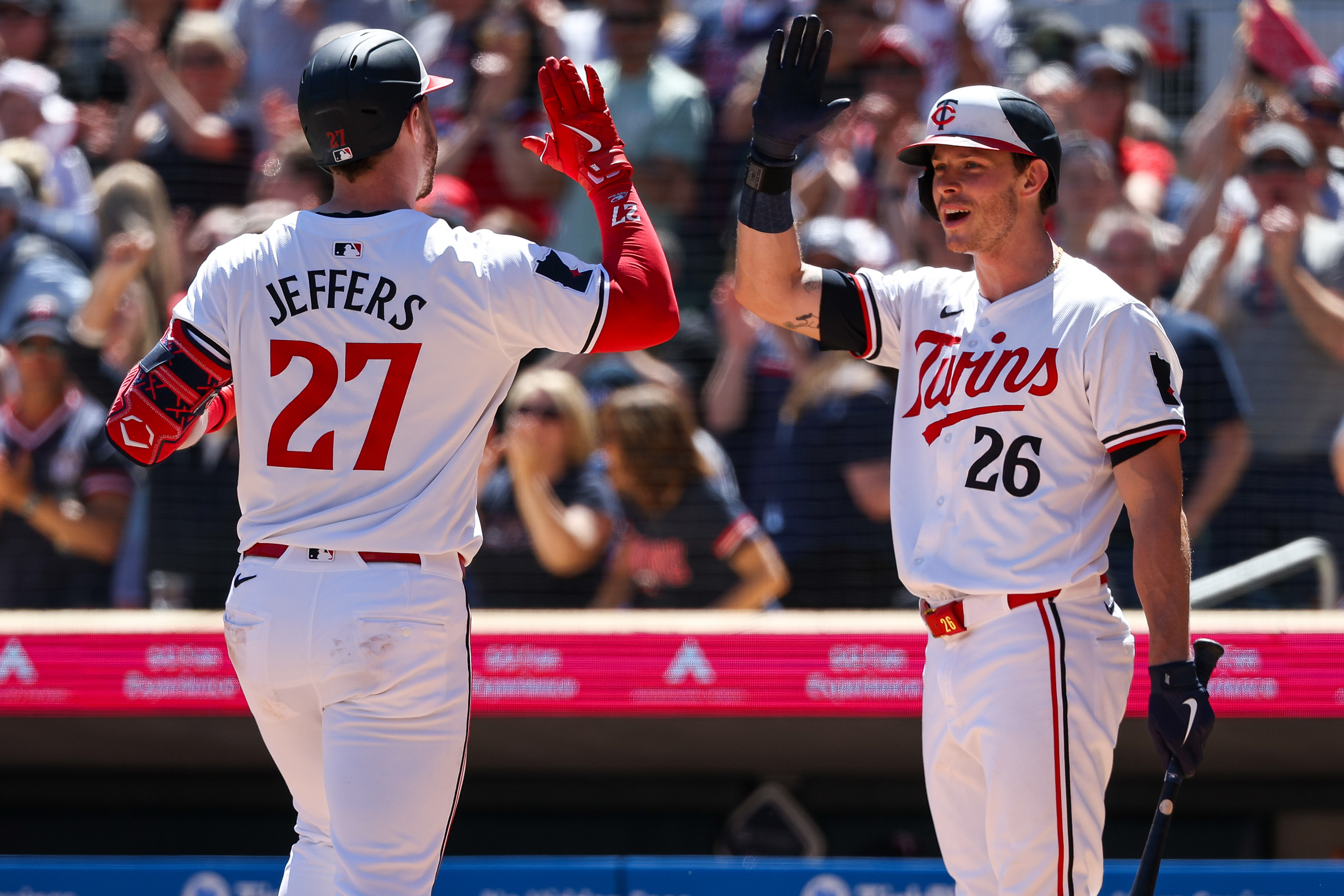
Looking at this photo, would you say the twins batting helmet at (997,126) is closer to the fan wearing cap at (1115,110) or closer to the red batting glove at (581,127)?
the red batting glove at (581,127)

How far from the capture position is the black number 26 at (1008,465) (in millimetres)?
2525

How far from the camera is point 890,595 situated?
4656mm

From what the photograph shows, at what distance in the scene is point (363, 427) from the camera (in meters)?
2.27

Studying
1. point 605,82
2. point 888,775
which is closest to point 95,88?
point 605,82

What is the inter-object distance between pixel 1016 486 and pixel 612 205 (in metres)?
0.84

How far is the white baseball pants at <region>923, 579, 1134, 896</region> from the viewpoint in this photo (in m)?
2.39

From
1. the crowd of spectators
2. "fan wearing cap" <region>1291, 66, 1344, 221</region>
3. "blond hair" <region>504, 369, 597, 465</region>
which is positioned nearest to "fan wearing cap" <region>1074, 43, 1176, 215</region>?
the crowd of spectators

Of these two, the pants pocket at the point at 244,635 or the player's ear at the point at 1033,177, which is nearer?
the pants pocket at the point at 244,635

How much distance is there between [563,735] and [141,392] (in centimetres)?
197

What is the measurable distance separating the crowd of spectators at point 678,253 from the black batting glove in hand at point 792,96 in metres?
1.88

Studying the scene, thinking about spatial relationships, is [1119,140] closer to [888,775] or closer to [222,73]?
[888,775]

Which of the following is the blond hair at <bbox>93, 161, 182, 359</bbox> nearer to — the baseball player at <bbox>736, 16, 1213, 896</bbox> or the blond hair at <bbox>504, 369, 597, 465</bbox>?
the blond hair at <bbox>504, 369, 597, 465</bbox>

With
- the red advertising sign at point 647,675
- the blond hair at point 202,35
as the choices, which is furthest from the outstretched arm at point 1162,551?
the blond hair at point 202,35

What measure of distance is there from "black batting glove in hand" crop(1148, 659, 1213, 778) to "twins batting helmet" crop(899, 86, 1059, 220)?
876 millimetres
